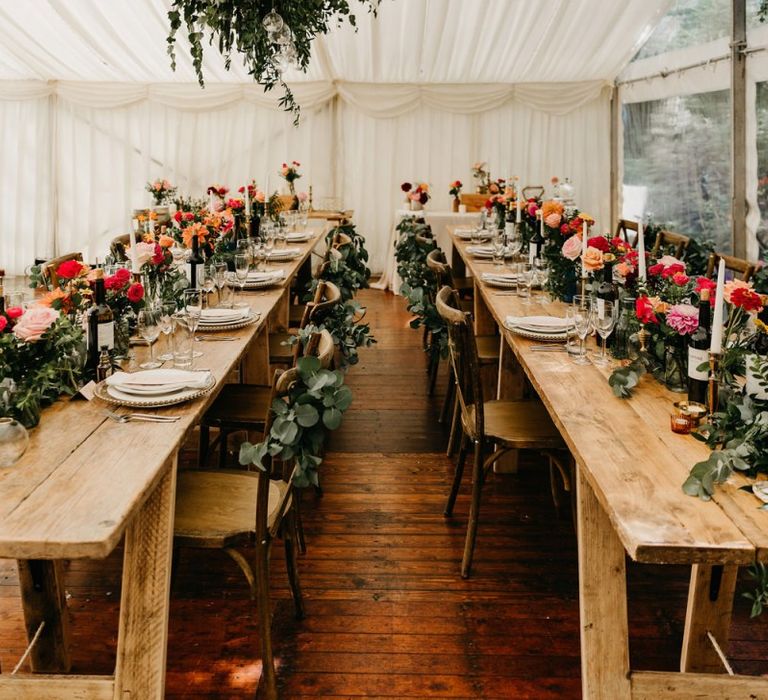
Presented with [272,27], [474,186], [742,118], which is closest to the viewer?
[272,27]

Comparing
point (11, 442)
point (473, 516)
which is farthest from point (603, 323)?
point (11, 442)

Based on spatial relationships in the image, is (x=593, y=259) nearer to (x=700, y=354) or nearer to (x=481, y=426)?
(x=481, y=426)

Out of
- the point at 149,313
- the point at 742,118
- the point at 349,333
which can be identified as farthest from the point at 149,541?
the point at 742,118

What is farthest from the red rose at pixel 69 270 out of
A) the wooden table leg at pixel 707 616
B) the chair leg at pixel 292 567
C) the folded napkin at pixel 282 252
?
the folded napkin at pixel 282 252

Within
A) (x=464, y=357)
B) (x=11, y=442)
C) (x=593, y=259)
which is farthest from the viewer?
(x=464, y=357)

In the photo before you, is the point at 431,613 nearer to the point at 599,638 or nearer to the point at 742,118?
the point at 599,638

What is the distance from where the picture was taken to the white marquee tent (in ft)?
33.6

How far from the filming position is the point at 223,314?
10.9 ft

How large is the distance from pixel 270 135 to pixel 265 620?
9.08 m

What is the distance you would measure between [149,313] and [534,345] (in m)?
1.29

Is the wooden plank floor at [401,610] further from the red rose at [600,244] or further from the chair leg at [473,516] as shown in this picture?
the red rose at [600,244]

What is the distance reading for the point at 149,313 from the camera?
271 centimetres

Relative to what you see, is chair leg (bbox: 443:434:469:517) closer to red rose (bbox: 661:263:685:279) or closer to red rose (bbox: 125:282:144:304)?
red rose (bbox: 661:263:685:279)

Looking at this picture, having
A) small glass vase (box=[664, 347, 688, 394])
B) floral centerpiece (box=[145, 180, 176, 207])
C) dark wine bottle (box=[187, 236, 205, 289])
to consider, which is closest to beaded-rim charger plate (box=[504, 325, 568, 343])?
small glass vase (box=[664, 347, 688, 394])
